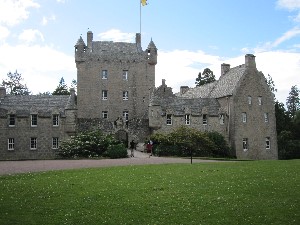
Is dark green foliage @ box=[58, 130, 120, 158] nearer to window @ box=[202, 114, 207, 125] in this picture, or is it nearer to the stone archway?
the stone archway

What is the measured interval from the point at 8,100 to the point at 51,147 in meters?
9.59

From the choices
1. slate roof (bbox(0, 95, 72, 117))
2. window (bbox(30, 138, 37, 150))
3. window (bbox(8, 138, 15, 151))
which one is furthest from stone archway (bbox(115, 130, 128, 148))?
window (bbox(8, 138, 15, 151))

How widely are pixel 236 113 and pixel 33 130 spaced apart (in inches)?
1050

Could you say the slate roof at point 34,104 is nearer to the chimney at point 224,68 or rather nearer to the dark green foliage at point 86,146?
the dark green foliage at point 86,146

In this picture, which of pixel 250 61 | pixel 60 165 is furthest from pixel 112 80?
pixel 60 165

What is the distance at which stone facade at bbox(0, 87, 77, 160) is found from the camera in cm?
4466

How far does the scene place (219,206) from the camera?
1373cm

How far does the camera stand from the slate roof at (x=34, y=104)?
4584 cm

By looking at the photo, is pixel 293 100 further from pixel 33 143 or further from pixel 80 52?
pixel 33 143

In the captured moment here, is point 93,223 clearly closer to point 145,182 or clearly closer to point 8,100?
point 145,182

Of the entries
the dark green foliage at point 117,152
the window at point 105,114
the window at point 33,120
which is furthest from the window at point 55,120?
the dark green foliage at point 117,152

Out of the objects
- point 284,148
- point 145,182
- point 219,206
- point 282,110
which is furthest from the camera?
point 282,110

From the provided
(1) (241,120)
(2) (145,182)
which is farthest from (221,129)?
(2) (145,182)

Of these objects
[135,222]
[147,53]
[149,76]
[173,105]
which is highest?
[147,53]
